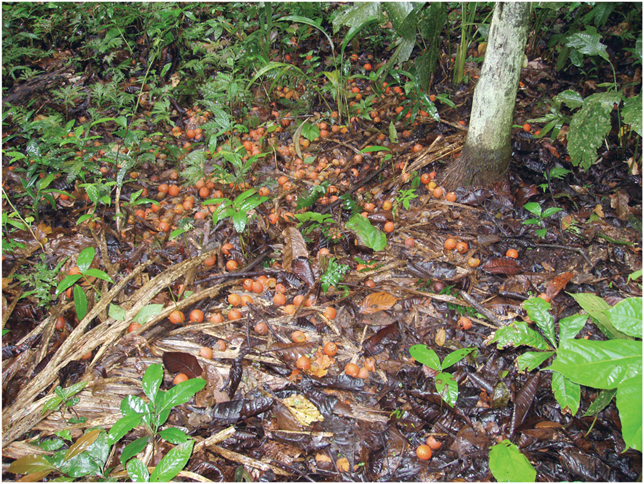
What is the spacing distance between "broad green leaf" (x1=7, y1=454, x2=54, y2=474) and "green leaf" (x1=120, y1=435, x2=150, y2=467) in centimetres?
43

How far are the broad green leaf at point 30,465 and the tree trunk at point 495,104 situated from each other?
12.2 ft

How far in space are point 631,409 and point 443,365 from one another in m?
0.93

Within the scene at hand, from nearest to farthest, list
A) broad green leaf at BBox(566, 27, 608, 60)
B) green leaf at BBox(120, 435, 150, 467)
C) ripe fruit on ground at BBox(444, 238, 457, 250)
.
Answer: green leaf at BBox(120, 435, 150, 467) → ripe fruit on ground at BBox(444, 238, 457, 250) → broad green leaf at BBox(566, 27, 608, 60)

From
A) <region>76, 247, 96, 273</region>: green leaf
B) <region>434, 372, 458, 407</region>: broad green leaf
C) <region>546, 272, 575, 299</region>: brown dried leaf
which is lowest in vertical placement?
<region>434, 372, 458, 407</region>: broad green leaf

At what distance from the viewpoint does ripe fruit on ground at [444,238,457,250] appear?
127 inches

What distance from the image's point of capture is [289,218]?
12.0 ft

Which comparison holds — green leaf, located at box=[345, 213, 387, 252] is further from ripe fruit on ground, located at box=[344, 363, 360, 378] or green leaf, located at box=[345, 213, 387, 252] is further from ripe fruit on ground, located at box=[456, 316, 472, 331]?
ripe fruit on ground, located at box=[344, 363, 360, 378]

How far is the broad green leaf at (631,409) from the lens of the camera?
5.14 feet

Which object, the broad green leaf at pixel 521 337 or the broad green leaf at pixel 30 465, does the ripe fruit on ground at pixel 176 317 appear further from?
the broad green leaf at pixel 521 337

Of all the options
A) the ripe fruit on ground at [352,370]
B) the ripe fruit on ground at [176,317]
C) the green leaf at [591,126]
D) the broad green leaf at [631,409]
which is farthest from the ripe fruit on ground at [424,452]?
the green leaf at [591,126]

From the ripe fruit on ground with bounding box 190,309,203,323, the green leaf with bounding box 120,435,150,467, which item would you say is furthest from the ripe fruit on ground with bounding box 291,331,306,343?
the green leaf with bounding box 120,435,150,467

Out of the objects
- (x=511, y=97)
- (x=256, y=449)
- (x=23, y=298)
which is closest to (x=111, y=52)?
(x=23, y=298)

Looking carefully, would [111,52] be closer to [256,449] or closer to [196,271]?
[196,271]

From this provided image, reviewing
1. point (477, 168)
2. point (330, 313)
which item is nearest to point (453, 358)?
point (330, 313)
